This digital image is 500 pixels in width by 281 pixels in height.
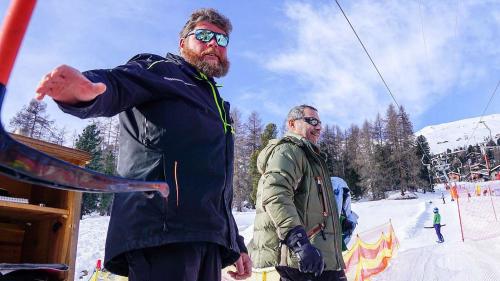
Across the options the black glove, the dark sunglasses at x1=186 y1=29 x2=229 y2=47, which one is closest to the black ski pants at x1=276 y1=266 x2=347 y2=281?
the black glove

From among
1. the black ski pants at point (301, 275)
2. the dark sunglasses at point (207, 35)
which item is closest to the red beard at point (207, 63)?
the dark sunglasses at point (207, 35)

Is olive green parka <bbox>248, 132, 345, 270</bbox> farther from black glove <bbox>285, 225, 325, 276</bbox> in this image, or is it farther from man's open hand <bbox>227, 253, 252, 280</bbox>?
man's open hand <bbox>227, 253, 252, 280</bbox>

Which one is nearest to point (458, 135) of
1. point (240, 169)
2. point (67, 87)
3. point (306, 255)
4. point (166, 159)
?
point (240, 169)

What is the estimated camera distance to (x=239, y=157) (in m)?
56.1

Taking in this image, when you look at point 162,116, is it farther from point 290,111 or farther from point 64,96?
point 290,111

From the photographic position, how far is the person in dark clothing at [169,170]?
1.58m

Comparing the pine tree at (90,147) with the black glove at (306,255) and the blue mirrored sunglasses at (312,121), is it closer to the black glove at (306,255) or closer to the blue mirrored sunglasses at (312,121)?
the blue mirrored sunglasses at (312,121)

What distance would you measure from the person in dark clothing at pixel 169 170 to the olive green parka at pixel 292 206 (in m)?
1.20

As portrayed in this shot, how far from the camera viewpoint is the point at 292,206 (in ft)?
10.3

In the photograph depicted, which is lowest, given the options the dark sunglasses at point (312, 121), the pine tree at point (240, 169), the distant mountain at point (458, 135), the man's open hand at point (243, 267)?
the man's open hand at point (243, 267)

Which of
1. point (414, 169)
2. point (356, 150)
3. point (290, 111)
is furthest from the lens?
point (356, 150)

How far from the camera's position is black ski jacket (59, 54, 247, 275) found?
5.23 ft

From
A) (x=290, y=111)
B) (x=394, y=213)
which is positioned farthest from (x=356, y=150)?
(x=290, y=111)

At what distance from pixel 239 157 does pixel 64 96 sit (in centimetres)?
5504
